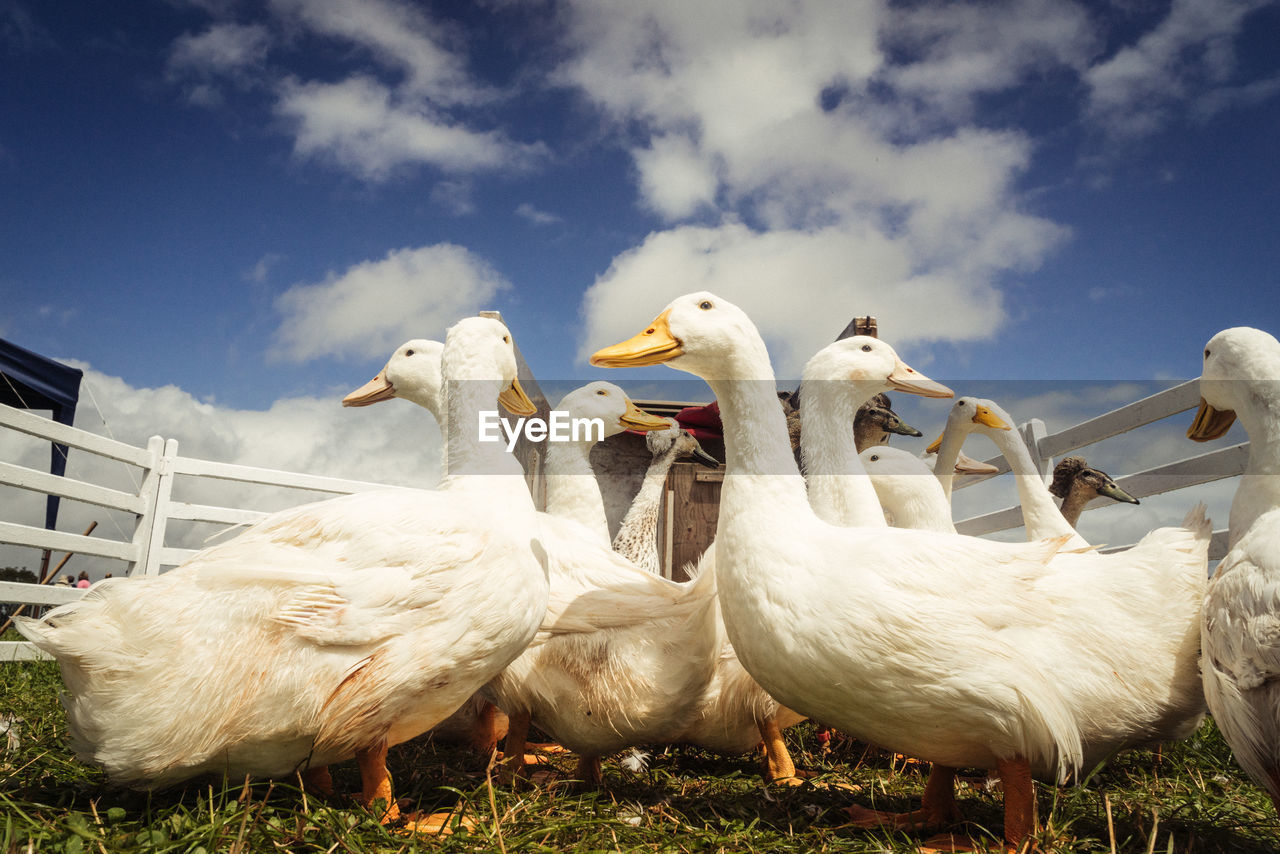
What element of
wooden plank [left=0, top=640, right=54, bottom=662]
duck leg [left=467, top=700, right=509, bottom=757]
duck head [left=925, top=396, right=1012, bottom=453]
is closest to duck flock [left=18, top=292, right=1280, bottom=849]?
duck leg [left=467, top=700, right=509, bottom=757]

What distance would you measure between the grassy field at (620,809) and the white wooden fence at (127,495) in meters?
3.07

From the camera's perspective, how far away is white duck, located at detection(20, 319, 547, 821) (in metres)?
2.08

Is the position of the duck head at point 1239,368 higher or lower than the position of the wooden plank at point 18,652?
higher

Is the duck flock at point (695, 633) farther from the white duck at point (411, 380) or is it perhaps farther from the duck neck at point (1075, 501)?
the duck neck at point (1075, 501)

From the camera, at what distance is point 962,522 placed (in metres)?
8.40

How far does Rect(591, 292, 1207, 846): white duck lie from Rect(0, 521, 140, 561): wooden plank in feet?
19.1

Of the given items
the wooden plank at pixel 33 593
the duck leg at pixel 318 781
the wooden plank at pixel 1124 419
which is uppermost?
the wooden plank at pixel 1124 419

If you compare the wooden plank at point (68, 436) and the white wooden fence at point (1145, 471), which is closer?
the white wooden fence at point (1145, 471)

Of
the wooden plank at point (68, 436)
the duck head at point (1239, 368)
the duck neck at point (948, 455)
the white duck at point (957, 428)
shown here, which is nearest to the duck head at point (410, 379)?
the wooden plank at point (68, 436)

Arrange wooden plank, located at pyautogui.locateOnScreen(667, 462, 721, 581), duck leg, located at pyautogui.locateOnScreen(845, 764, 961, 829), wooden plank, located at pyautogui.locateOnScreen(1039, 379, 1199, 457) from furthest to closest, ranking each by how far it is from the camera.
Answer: wooden plank, located at pyautogui.locateOnScreen(667, 462, 721, 581) → wooden plank, located at pyautogui.locateOnScreen(1039, 379, 1199, 457) → duck leg, located at pyautogui.locateOnScreen(845, 764, 961, 829)

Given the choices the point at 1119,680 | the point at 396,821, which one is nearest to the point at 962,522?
the point at 1119,680

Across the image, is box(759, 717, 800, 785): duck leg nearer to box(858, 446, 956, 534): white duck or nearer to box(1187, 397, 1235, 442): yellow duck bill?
box(858, 446, 956, 534): white duck

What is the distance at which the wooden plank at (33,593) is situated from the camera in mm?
5637

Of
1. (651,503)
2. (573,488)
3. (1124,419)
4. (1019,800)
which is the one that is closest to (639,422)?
(651,503)
